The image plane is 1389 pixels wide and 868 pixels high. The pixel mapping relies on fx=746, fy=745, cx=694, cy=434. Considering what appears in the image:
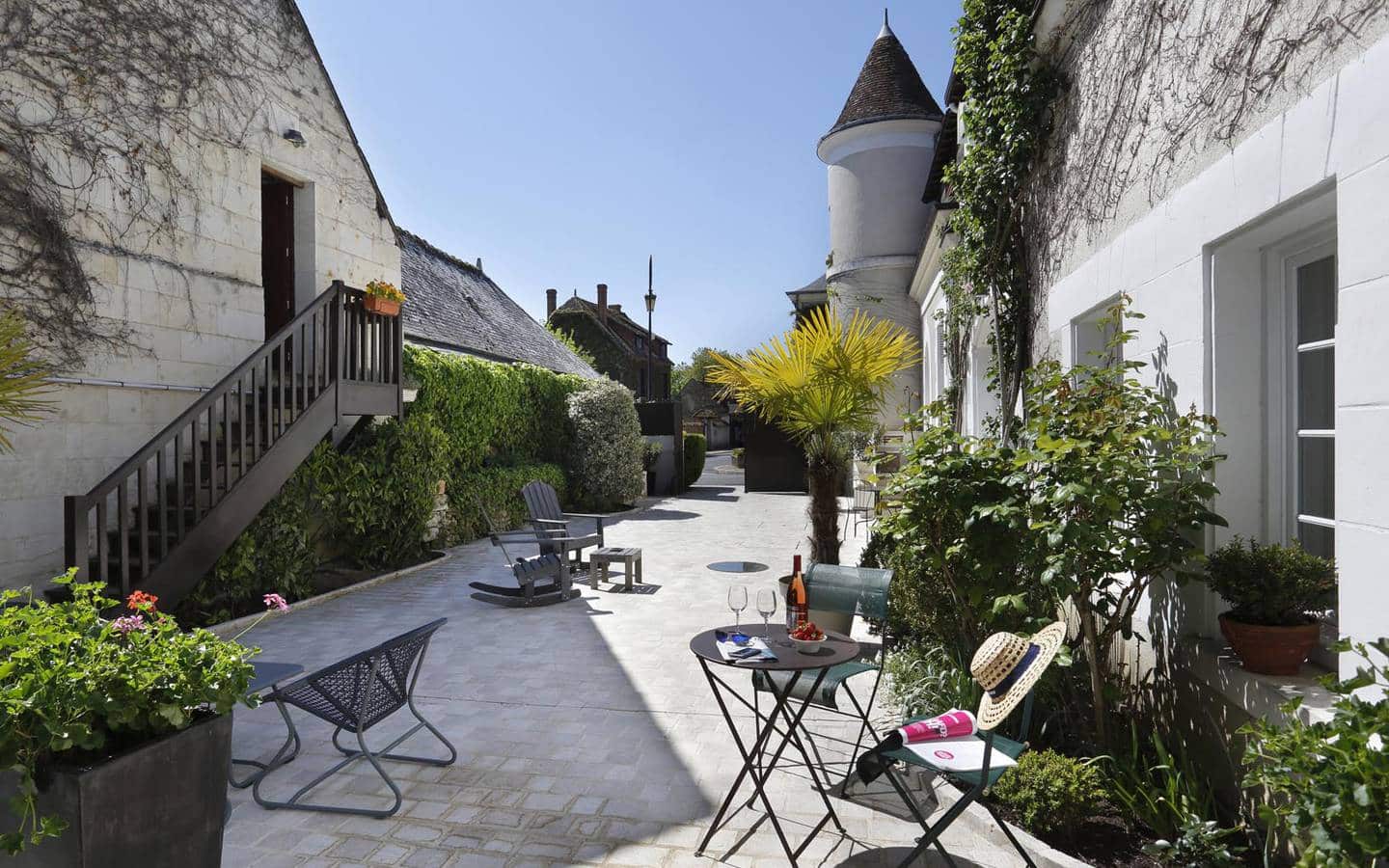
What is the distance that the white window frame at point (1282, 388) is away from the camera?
116 inches

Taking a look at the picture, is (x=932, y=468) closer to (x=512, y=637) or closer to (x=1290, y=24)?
(x=1290, y=24)

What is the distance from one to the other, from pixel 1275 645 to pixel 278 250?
981 centimetres

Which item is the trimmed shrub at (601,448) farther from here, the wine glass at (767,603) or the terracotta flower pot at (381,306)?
the wine glass at (767,603)

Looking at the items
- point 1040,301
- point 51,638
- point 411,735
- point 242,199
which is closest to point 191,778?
point 51,638

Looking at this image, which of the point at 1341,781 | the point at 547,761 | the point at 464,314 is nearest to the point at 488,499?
the point at 464,314

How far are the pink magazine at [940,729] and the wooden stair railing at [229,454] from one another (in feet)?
17.6

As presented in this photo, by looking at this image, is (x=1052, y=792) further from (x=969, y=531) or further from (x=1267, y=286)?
(x=1267, y=286)

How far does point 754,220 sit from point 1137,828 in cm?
2468

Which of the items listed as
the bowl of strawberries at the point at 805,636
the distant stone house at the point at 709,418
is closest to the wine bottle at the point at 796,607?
the bowl of strawberries at the point at 805,636

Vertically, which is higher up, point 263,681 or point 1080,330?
point 1080,330

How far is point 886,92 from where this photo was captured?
15531 millimetres

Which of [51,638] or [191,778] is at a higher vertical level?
[51,638]

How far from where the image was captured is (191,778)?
93.4 inches

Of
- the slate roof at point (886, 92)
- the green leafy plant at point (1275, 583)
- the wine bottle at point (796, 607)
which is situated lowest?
the wine bottle at point (796, 607)
